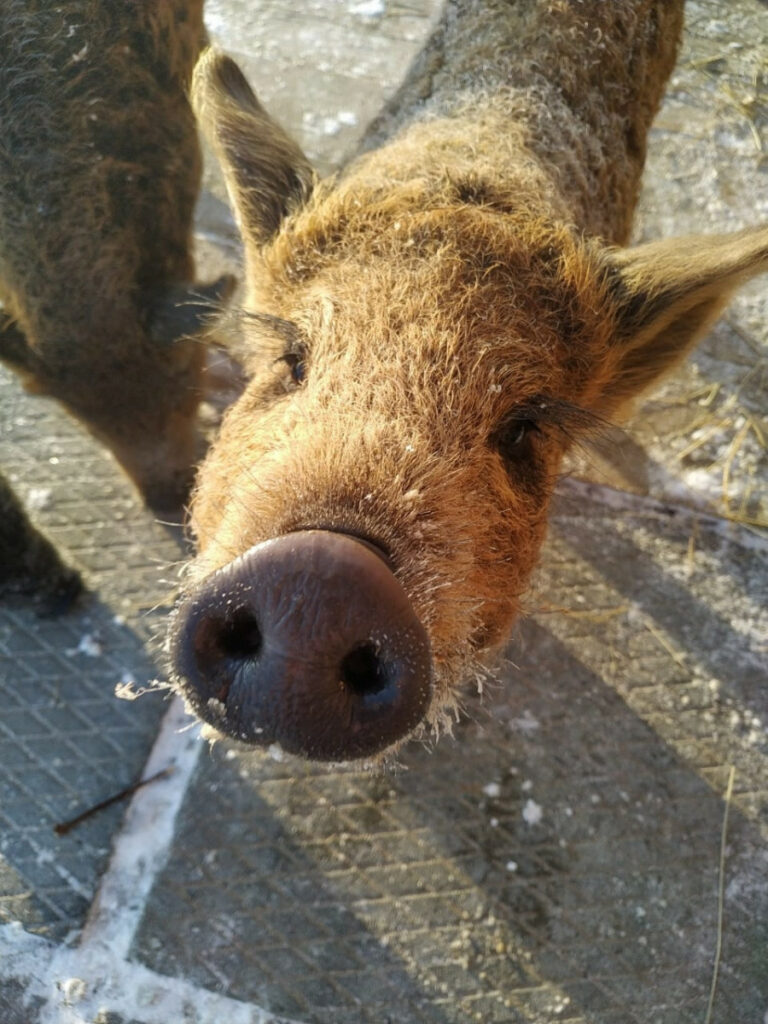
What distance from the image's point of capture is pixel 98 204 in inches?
102

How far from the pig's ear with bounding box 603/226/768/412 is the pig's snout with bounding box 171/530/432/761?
1.28 m

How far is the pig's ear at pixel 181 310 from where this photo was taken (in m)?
2.68

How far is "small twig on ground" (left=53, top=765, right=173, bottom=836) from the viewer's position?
10.1 feet

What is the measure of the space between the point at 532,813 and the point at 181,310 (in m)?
2.45

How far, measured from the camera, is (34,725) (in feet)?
10.8

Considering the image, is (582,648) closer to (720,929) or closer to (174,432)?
A: (720,929)

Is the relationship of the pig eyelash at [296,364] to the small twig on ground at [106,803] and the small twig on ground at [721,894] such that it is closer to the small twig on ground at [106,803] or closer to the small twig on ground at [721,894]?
the small twig on ground at [106,803]

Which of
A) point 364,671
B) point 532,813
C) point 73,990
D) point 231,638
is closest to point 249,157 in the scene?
point 231,638

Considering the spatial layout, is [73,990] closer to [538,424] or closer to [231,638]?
[231,638]

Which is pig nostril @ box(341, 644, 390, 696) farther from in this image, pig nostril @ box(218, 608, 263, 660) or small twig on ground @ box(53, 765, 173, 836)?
small twig on ground @ box(53, 765, 173, 836)

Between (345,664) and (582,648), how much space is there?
2.21 metres

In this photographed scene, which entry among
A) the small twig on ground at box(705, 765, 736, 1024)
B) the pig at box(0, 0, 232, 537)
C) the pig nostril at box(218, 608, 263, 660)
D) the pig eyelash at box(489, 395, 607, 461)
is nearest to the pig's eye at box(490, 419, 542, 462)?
the pig eyelash at box(489, 395, 607, 461)

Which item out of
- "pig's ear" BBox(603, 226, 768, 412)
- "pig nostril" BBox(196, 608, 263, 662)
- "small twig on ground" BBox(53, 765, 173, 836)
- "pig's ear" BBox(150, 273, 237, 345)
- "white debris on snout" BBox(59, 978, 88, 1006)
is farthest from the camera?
"small twig on ground" BBox(53, 765, 173, 836)

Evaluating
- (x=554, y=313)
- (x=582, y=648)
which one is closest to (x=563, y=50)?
(x=554, y=313)
